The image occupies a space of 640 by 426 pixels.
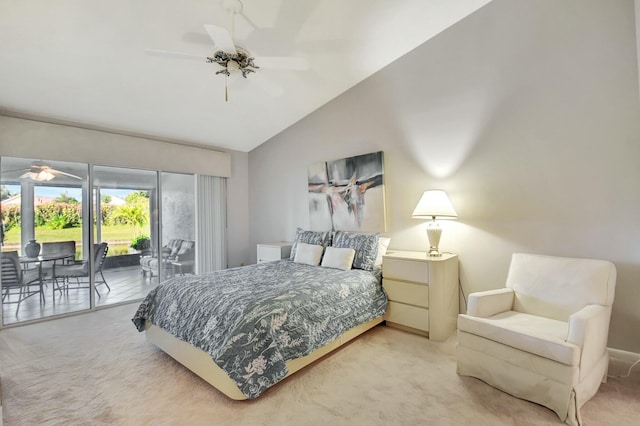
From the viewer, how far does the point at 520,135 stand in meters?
2.88

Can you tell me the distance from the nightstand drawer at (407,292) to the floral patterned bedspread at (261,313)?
0.31 feet

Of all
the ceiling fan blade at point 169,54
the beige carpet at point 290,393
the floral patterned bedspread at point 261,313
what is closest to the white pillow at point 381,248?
the floral patterned bedspread at point 261,313

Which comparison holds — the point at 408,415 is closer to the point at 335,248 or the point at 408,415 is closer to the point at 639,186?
the point at 335,248

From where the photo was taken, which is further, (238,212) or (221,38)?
(238,212)

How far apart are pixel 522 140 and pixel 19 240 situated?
5701mm

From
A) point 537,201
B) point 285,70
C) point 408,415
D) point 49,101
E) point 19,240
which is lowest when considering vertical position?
point 408,415

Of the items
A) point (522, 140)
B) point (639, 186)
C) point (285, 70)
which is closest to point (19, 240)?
point (285, 70)

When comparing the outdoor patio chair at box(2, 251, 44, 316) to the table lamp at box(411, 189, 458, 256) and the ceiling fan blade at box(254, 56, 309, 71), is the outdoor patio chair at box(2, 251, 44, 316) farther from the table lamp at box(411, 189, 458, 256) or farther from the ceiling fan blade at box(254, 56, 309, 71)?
the table lamp at box(411, 189, 458, 256)

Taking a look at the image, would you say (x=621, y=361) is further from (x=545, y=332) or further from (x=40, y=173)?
(x=40, y=173)

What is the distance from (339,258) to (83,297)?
11.5 ft

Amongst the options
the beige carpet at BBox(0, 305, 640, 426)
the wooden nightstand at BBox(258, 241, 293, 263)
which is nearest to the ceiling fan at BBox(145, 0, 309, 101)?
the beige carpet at BBox(0, 305, 640, 426)

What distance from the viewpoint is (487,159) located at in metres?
3.09

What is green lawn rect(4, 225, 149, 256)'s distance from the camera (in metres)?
3.54

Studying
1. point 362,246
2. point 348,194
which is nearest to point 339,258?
point 362,246
